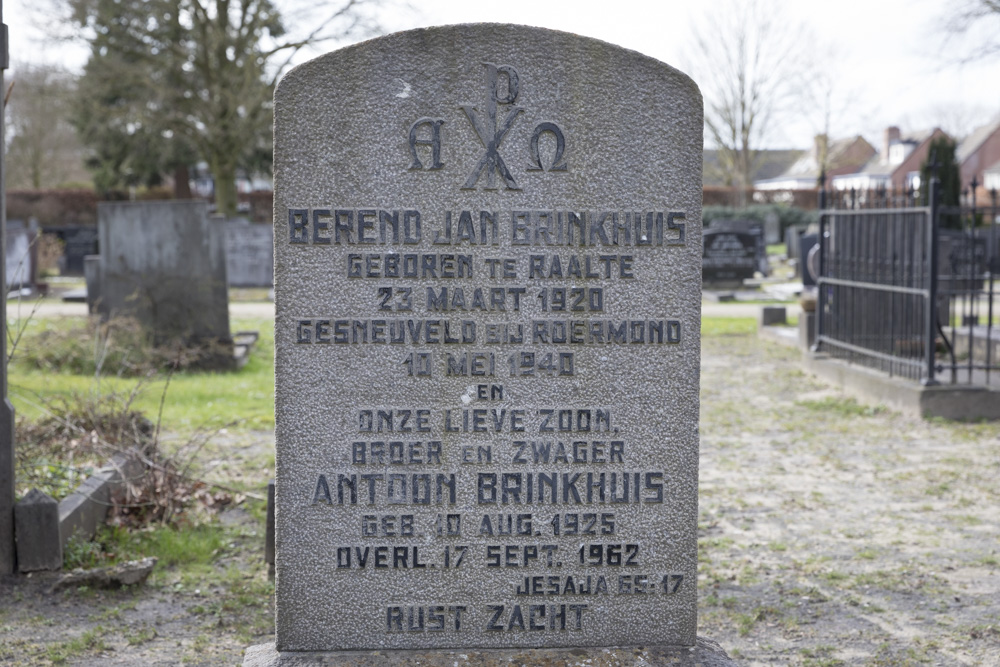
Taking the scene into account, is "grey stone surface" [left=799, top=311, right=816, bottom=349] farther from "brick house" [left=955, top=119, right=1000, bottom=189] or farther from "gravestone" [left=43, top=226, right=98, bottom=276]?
"brick house" [left=955, top=119, right=1000, bottom=189]

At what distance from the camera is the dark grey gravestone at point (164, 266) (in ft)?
37.6

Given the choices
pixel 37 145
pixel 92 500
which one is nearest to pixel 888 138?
pixel 37 145

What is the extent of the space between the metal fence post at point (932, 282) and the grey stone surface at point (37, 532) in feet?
24.5

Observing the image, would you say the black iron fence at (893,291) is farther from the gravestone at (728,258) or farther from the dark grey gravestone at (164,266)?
the gravestone at (728,258)

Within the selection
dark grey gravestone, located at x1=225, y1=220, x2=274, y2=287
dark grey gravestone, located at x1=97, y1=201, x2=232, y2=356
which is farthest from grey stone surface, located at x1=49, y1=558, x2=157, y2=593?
dark grey gravestone, located at x1=225, y1=220, x2=274, y2=287

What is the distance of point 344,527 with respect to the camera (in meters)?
3.20

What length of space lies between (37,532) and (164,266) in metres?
6.96

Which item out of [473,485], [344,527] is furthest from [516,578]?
[344,527]

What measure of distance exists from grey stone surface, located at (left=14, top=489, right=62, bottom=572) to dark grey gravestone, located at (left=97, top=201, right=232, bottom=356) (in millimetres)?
6753

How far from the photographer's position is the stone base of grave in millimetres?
3137

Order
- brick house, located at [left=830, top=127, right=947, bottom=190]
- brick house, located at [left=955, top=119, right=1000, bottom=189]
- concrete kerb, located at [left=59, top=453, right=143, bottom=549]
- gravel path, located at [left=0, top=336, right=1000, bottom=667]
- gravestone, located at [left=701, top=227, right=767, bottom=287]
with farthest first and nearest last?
brick house, located at [left=830, top=127, right=947, bottom=190] → brick house, located at [left=955, top=119, right=1000, bottom=189] → gravestone, located at [left=701, top=227, right=767, bottom=287] → concrete kerb, located at [left=59, top=453, right=143, bottom=549] → gravel path, located at [left=0, top=336, right=1000, bottom=667]

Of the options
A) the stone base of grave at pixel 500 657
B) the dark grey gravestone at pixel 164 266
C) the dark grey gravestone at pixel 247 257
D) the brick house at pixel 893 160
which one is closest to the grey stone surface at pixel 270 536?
the stone base of grave at pixel 500 657

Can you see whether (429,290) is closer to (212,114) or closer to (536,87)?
(536,87)

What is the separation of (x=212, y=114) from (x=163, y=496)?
2404 cm
